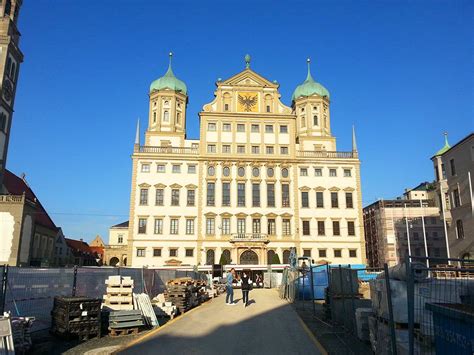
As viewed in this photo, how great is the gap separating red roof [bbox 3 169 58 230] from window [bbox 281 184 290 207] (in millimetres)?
32955

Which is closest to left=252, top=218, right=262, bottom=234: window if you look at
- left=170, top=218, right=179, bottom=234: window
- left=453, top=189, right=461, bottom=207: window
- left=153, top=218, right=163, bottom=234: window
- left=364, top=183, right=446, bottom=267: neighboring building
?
left=170, top=218, right=179, bottom=234: window

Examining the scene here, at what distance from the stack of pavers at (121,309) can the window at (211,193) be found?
3599 cm

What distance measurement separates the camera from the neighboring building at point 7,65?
146 ft

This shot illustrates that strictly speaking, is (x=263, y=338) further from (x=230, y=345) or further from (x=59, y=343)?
(x=59, y=343)

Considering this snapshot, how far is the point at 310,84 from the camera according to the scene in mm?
61281

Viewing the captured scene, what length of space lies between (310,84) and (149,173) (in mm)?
28631

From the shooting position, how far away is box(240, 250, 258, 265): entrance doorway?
161 ft

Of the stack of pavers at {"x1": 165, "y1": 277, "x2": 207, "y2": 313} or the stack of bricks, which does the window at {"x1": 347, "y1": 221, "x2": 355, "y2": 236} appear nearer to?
the stack of pavers at {"x1": 165, "y1": 277, "x2": 207, "y2": 313}

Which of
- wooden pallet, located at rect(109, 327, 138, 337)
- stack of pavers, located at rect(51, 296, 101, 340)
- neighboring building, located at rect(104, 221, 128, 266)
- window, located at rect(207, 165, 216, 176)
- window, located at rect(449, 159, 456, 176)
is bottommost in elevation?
wooden pallet, located at rect(109, 327, 138, 337)

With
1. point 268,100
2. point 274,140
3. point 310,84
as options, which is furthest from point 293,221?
point 310,84

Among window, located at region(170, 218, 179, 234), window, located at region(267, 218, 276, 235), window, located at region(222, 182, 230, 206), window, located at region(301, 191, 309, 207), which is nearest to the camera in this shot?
window, located at region(170, 218, 179, 234)

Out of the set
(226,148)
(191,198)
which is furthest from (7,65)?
(226,148)

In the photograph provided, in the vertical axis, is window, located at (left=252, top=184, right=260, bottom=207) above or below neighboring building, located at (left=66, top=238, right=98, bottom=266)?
above

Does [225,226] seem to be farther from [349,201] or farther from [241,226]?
[349,201]
